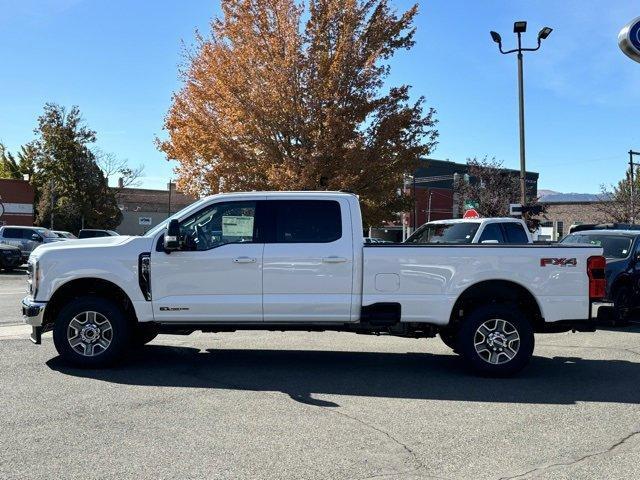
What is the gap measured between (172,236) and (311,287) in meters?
1.69

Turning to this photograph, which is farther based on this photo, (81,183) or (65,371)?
(81,183)

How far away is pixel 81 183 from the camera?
153 ft

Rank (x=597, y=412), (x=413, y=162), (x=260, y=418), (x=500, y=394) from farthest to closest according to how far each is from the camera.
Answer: (x=413, y=162)
(x=500, y=394)
(x=597, y=412)
(x=260, y=418)

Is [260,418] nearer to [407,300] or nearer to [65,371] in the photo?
[407,300]

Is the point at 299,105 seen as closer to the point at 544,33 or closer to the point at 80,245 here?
the point at 544,33

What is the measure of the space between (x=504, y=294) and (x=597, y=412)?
1.81 meters

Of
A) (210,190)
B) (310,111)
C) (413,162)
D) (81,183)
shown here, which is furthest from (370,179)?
(81,183)

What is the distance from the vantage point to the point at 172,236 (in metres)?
6.99

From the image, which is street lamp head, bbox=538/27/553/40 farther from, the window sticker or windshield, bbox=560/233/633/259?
the window sticker

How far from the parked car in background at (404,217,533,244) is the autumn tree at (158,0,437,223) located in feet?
18.4

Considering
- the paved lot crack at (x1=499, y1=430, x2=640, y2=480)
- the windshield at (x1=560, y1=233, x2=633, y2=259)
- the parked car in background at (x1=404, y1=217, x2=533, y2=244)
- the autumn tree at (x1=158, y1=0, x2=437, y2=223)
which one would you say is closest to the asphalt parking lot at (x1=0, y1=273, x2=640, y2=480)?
the paved lot crack at (x1=499, y1=430, x2=640, y2=480)

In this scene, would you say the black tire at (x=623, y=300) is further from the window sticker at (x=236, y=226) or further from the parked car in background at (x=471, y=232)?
the window sticker at (x=236, y=226)

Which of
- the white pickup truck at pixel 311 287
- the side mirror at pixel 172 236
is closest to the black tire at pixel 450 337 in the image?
the white pickup truck at pixel 311 287

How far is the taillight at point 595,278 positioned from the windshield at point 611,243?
17.5 feet
